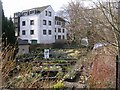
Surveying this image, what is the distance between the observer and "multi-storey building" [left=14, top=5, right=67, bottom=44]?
12.5 meters

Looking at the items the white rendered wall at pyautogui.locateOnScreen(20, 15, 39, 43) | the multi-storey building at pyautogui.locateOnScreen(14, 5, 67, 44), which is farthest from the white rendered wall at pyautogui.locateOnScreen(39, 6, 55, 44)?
the white rendered wall at pyautogui.locateOnScreen(20, 15, 39, 43)

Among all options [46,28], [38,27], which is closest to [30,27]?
[38,27]

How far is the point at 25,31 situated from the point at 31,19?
866 mm

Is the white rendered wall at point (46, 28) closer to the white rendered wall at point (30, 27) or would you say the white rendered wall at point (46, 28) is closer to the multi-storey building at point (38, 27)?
the multi-storey building at point (38, 27)

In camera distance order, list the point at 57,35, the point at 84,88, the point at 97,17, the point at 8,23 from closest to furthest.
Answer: the point at 97,17 → the point at 84,88 → the point at 8,23 → the point at 57,35

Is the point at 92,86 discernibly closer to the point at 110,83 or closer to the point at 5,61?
the point at 110,83

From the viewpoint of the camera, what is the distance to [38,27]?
41.9 feet

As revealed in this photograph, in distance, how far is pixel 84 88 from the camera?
115 inches

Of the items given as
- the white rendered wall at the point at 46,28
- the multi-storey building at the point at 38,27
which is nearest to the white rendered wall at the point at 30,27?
the multi-storey building at the point at 38,27

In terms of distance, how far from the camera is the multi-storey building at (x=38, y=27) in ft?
41.0

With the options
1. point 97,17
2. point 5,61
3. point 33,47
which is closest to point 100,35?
point 97,17

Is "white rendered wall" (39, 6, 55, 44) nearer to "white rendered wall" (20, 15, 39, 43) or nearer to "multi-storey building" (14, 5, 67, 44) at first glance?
"multi-storey building" (14, 5, 67, 44)

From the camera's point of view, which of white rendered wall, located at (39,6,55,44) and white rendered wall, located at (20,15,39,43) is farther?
white rendered wall, located at (20,15,39,43)

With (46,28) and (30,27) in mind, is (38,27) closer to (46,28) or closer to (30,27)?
(46,28)
